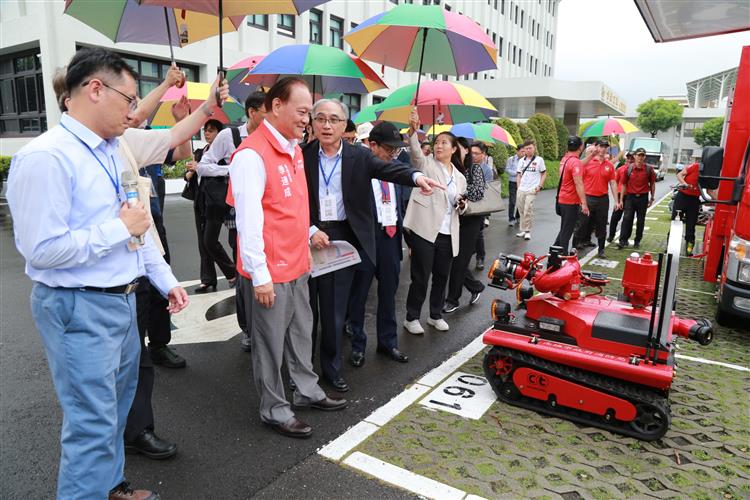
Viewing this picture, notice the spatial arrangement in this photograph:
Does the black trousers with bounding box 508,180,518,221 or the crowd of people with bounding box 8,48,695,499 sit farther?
the black trousers with bounding box 508,180,518,221

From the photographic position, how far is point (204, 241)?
6266 mm

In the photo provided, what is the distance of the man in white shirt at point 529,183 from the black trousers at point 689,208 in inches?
120

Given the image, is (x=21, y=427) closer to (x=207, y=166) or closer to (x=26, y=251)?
(x=26, y=251)

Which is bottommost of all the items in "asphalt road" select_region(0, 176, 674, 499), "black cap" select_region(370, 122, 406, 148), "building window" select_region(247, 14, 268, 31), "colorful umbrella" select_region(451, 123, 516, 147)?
"asphalt road" select_region(0, 176, 674, 499)

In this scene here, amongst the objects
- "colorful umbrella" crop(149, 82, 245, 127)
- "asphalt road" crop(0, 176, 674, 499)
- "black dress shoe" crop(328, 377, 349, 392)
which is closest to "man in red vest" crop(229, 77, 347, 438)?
"asphalt road" crop(0, 176, 674, 499)

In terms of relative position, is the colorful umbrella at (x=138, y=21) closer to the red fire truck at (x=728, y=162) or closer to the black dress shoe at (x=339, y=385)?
the black dress shoe at (x=339, y=385)

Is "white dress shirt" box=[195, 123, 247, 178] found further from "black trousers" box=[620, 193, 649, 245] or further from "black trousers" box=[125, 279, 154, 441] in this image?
Result: "black trousers" box=[620, 193, 649, 245]

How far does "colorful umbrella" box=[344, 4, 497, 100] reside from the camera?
17.4ft

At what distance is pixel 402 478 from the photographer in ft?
9.68

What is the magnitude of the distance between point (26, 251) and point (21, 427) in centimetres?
224

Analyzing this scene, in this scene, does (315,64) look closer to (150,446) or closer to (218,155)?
(218,155)

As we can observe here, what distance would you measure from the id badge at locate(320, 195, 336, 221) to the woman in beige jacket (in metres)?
1.24

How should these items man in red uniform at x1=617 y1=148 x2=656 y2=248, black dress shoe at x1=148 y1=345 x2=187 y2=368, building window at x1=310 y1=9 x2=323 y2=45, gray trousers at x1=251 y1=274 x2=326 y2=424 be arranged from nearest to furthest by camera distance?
gray trousers at x1=251 y1=274 x2=326 y2=424 → black dress shoe at x1=148 y1=345 x2=187 y2=368 → man in red uniform at x1=617 y1=148 x2=656 y2=248 → building window at x1=310 y1=9 x2=323 y2=45

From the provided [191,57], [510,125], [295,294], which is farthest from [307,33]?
[295,294]
